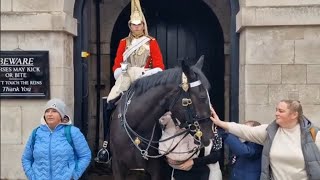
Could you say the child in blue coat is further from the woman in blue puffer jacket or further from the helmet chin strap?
the helmet chin strap

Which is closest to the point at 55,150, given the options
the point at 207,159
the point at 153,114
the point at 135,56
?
the point at 153,114

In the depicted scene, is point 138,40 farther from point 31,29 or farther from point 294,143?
point 294,143

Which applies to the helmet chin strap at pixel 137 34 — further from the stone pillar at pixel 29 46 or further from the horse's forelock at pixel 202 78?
the horse's forelock at pixel 202 78

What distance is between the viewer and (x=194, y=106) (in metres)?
4.30

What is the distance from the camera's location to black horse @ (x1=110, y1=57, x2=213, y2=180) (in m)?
4.31

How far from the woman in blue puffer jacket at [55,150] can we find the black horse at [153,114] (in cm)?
47

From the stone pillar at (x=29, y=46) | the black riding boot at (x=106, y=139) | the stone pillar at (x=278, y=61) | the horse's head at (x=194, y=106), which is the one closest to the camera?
the horse's head at (x=194, y=106)

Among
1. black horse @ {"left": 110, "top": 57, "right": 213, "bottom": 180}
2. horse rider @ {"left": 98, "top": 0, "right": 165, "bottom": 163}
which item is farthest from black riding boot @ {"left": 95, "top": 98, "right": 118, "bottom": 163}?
black horse @ {"left": 110, "top": 57, "right": 213, "bottom": 180}

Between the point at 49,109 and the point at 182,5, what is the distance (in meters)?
5.26

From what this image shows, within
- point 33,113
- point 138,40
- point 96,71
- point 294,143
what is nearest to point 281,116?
point 294,143

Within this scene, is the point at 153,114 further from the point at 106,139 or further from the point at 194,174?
the point at 106,139

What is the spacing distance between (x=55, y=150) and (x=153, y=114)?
0.99m

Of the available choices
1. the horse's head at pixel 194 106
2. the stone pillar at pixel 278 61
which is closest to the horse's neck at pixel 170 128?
the horse's head at pixel 194 106

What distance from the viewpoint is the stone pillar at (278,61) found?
A: 5.93 m
